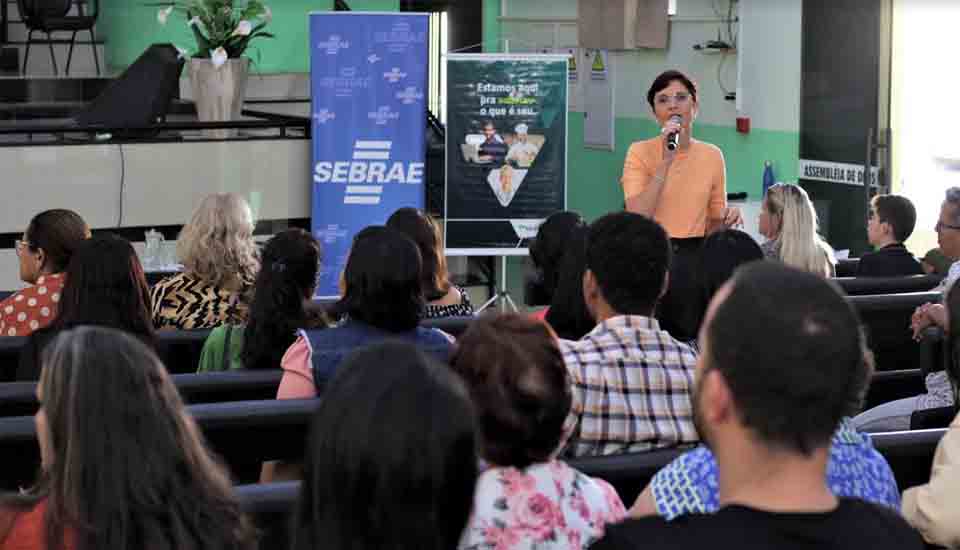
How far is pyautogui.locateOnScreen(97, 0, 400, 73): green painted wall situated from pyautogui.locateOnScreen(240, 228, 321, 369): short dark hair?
7.86 meters

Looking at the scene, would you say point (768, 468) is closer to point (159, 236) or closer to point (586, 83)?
point (159, 236)

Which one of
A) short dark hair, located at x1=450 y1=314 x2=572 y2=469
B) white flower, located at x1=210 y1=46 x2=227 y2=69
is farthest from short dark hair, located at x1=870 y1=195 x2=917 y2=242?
white flower, located at x1=210 y1=46 x2=227 y2=69

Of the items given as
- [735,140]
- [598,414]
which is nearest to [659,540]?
[598,414]

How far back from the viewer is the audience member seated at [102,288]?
3.63 meters

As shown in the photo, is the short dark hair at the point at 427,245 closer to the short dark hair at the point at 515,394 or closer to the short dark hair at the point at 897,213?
the short dark hair at the point at 897,213

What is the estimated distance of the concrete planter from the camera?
858 cm

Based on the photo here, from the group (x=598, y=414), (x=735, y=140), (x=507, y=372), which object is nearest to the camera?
(x=507, y=372)

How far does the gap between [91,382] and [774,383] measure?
818 mm

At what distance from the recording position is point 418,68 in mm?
8273

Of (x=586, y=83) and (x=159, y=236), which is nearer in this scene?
(x=159, y=236)

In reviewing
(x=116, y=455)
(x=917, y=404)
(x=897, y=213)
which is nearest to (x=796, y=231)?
(x=897, y=213)

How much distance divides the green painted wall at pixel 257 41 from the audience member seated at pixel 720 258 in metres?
8.58

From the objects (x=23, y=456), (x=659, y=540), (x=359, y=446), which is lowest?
(x=23, y=456)

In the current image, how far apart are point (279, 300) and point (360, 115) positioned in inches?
176
